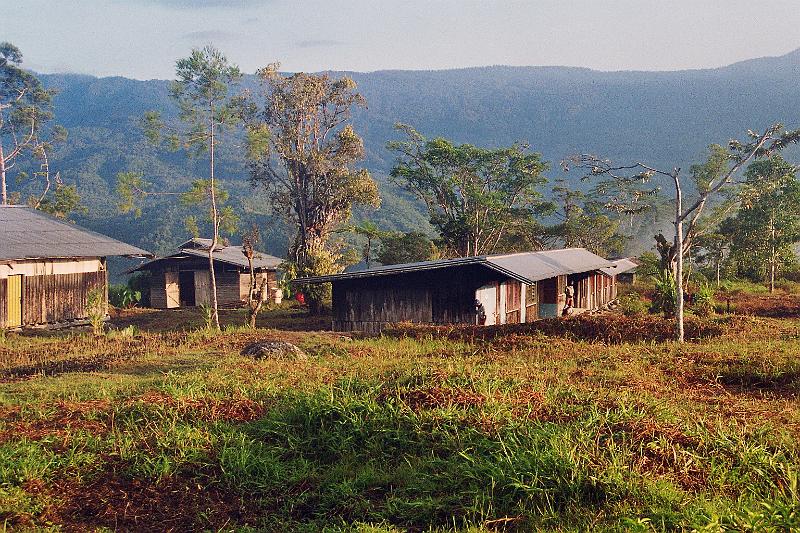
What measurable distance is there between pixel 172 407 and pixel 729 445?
669cm

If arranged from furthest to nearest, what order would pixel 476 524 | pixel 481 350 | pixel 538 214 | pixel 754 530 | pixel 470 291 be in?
pixel 538 214
pixel 470 291
pixel 481 350
pixel 476 524
pixel 754 530

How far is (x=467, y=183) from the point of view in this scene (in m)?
47.7

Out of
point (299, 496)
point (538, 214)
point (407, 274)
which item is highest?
point (538, 214)

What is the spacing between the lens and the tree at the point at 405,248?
44062 mm

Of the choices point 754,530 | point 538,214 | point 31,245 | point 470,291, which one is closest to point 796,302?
point 470,291

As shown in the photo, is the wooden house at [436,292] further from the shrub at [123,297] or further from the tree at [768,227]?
the tree at [768,227]

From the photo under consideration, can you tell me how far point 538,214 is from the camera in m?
51.2

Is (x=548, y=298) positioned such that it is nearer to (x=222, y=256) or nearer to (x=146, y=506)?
(x=222, y=256)

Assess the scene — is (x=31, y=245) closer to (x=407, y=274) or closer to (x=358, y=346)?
(x=407, y=274)

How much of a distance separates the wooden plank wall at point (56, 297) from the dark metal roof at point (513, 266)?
365 inches

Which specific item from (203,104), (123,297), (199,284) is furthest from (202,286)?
(203,104)

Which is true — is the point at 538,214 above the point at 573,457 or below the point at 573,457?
above

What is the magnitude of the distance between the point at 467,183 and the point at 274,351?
35.6m

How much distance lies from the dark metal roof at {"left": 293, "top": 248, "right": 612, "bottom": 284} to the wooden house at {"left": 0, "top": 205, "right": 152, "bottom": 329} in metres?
9.20
